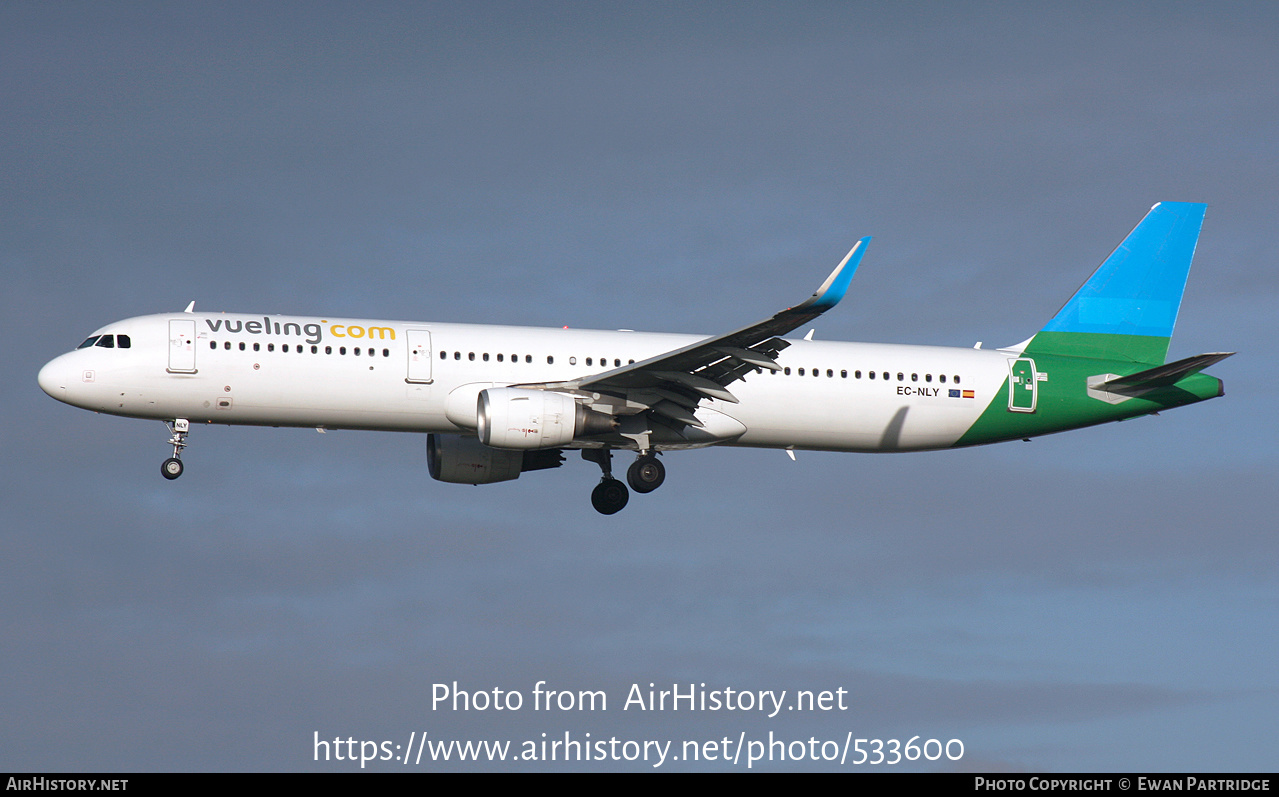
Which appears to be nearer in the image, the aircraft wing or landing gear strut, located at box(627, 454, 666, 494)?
the aircraft wing

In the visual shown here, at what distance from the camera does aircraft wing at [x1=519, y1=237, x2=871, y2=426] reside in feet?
102

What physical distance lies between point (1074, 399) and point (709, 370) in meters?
10.7

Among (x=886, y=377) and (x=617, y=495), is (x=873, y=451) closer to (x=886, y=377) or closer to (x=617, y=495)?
(x=886, y=377)

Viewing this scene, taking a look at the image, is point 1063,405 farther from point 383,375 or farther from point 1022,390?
point 383,375

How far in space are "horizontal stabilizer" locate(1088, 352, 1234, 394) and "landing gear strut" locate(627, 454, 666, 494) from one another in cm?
1181

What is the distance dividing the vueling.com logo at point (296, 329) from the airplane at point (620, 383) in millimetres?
47

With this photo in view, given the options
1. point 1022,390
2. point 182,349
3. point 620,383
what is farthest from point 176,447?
→ point 1022,390

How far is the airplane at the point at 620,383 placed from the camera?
109ft

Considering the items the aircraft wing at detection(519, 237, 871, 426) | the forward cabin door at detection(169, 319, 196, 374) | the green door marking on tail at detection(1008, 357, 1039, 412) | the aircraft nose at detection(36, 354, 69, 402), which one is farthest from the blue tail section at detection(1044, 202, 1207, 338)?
the aircraft nose at detection(36, 354, 69, 402)

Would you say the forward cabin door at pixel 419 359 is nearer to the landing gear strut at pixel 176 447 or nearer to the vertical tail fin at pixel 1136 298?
the landing gear strut at pixel 176 447

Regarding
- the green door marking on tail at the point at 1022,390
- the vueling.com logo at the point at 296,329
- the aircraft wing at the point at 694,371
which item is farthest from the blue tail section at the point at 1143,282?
the vueling.com logo at the point at 296,329

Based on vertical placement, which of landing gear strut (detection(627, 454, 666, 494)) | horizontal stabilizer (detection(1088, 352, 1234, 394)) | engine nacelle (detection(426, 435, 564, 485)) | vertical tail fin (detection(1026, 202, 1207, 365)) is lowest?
landing gear strut (detection(627, 454, 666, 494))

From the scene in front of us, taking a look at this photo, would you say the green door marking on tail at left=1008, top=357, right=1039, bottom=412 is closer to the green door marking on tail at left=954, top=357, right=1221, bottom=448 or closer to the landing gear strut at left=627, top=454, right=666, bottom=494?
the green door marking on tail at left=954, top=357, right=1221, bottom=448

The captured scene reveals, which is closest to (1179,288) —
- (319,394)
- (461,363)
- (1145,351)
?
(1145,351)
